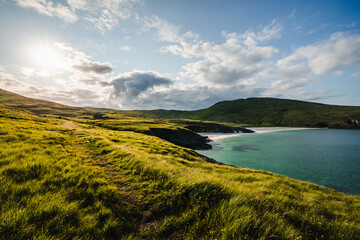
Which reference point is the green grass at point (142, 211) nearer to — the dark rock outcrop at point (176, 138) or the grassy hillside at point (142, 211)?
the grassy hillside at point (142, 211)

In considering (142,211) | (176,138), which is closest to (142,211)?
(142,211)

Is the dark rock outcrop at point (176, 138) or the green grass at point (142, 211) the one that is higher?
A: the green grass at point (142, 211)

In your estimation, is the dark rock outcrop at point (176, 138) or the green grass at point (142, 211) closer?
the green grass at point (142, 211)

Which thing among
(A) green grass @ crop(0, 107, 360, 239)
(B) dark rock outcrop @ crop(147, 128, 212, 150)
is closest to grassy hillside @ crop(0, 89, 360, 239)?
(A) green grass @ crop(0, 107, 360, 239)

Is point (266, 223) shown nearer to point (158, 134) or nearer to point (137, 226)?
point (137, 226)

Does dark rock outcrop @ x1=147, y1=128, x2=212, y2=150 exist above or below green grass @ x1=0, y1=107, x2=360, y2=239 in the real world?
below

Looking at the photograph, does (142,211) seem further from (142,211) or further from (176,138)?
(176,138)

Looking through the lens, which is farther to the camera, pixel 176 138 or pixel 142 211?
pixel 176 138

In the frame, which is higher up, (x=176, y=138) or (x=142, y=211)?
(x=142, y=211)

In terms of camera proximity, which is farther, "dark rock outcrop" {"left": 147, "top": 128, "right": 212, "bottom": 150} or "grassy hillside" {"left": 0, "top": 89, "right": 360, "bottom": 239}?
"dark rock outcrop" {"left": 147, "top": 128, "right": 212, "bottom": 150}

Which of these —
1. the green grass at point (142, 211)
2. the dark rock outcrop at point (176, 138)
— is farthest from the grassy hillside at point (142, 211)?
the dark rock outcrop at point (176, 138)

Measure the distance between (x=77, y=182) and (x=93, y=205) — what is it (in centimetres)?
215

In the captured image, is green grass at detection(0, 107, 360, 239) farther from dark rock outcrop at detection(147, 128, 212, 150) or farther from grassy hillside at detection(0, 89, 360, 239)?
dark rock outcrop at detection(147, 128, 212, 150)

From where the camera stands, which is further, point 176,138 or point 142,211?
point 176,138
